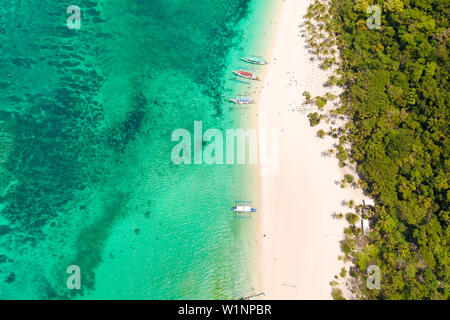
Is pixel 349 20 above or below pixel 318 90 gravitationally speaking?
above

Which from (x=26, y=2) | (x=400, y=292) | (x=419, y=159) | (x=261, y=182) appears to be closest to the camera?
(x=400, y=292)

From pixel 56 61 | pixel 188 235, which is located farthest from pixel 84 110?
pixel 188 235

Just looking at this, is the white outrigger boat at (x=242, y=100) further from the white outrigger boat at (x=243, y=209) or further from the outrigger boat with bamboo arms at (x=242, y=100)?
the white outrigger boat at (x=243, y=209)

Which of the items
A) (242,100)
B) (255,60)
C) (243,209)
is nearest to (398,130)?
(242,100)

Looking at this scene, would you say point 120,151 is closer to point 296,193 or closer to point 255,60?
point 255,60

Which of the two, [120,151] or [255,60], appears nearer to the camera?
[120,151]

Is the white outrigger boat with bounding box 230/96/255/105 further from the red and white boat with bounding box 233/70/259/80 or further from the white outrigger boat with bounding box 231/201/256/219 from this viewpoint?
the white outrigger boat with bounding box 231/201/256/219

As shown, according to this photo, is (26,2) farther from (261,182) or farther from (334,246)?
(334,246)

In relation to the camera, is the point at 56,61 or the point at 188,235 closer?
the point at 188,235
